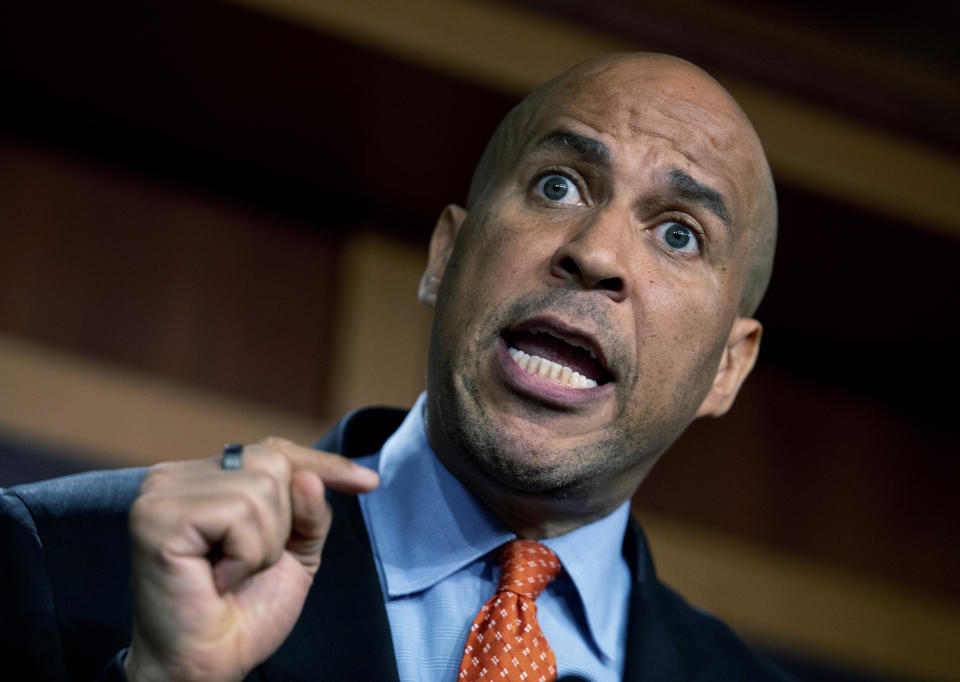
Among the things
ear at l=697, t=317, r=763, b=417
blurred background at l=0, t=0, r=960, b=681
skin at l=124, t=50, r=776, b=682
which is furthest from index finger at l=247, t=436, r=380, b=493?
blurred background at l=0, t=0, r=960, b=681

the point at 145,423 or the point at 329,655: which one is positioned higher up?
the point at 329,655

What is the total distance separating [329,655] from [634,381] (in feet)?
1.28

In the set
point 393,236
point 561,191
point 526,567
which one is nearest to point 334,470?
point 526,567

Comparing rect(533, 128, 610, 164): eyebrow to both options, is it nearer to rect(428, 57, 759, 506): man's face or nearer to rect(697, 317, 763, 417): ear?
rect(428, 57, 759, 506): man's face

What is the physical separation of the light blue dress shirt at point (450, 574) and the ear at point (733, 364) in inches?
8.8

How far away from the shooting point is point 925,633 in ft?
10.5

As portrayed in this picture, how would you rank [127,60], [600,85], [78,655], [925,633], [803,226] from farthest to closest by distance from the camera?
1. [925,633]
2. [803,226]
3. [127,60]
4. [600,85]
5. [78,655]

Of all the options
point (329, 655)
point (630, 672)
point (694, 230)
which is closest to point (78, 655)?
point (329, 655)

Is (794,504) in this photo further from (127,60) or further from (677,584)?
(127,60)

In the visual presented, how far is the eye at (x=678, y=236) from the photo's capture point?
1413 millimetres

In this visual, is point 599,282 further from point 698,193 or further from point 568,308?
point 698,193

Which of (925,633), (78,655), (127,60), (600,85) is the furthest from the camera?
(925,633)

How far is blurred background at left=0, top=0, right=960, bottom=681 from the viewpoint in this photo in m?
2.53

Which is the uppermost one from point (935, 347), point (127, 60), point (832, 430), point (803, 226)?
point (127, 60)
